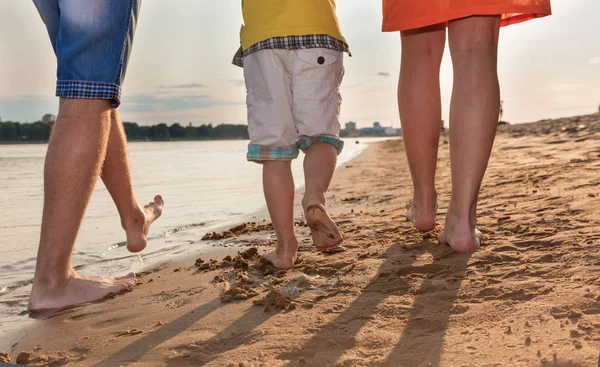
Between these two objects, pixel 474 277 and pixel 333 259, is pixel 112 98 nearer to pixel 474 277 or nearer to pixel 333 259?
pixel 333 259

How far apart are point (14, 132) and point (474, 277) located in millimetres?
38089

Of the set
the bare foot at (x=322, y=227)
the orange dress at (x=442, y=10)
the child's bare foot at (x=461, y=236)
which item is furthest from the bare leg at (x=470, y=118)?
the bare foot at (x=322, y=227)

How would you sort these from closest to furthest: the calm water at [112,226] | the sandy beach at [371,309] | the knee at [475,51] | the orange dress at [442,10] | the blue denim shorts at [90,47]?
1. the sandy beach at [371,309]
2. the blue denim shorts at [90,47]
3. the orange dress at [442,10]
4. the knee at [475,51]
5. the calm water at [112,226]

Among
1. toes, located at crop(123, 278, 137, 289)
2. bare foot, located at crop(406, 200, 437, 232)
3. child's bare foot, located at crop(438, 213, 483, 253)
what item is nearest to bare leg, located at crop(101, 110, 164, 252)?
toes, located at crop(123, 278, 137, 289)

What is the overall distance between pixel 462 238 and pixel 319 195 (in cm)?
56

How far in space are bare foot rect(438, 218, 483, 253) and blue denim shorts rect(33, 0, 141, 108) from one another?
53.3 inches

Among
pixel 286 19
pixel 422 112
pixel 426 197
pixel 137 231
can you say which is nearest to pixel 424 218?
pixel 426 197

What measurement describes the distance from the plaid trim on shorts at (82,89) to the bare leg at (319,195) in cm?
81

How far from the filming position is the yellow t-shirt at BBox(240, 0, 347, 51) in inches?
89.3

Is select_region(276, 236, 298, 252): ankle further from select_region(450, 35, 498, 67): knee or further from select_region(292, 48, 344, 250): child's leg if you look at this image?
select_region(450, 35, 498, 67): knee

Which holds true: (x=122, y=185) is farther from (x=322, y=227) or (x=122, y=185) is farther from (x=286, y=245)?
(x=322, y=227)

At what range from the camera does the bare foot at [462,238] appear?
2.21 metres

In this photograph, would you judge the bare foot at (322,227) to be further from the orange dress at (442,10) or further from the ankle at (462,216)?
the orange dress at (442,10)

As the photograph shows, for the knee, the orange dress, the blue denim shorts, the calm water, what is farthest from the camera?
the calm water
